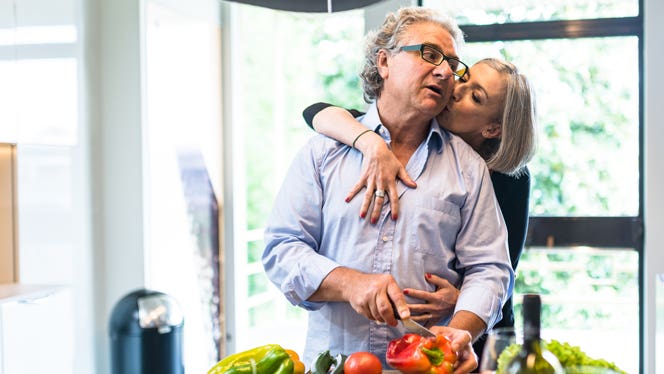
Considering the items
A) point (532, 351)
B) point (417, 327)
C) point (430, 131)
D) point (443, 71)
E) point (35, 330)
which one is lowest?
point (35, 330)

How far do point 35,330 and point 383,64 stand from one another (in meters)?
1.92

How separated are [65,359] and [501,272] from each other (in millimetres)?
2257

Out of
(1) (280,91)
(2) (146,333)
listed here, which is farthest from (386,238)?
(1) (280,91)

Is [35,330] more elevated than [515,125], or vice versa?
[515,125]

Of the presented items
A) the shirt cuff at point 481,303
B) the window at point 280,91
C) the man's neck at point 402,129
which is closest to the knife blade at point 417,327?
the shirt cuff at point 481,303

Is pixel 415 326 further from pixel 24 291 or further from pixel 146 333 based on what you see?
pixel 24 291

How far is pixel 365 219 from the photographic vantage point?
6.47ft

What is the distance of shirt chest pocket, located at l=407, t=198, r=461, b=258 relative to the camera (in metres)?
1.95

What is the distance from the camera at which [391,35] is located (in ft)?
6.93

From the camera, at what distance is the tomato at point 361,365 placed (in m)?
1.48

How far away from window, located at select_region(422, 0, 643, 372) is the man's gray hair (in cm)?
235

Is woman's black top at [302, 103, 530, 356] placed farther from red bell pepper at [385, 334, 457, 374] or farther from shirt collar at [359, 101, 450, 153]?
red bell pepper at [385, 334, 457, 374]

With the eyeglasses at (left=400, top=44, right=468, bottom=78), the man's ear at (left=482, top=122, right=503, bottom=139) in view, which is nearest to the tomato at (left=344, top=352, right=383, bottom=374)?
the eyeglasses at (left=400, top=44, right=468, bottom=78)

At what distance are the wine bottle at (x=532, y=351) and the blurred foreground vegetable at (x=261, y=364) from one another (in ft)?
2.10
